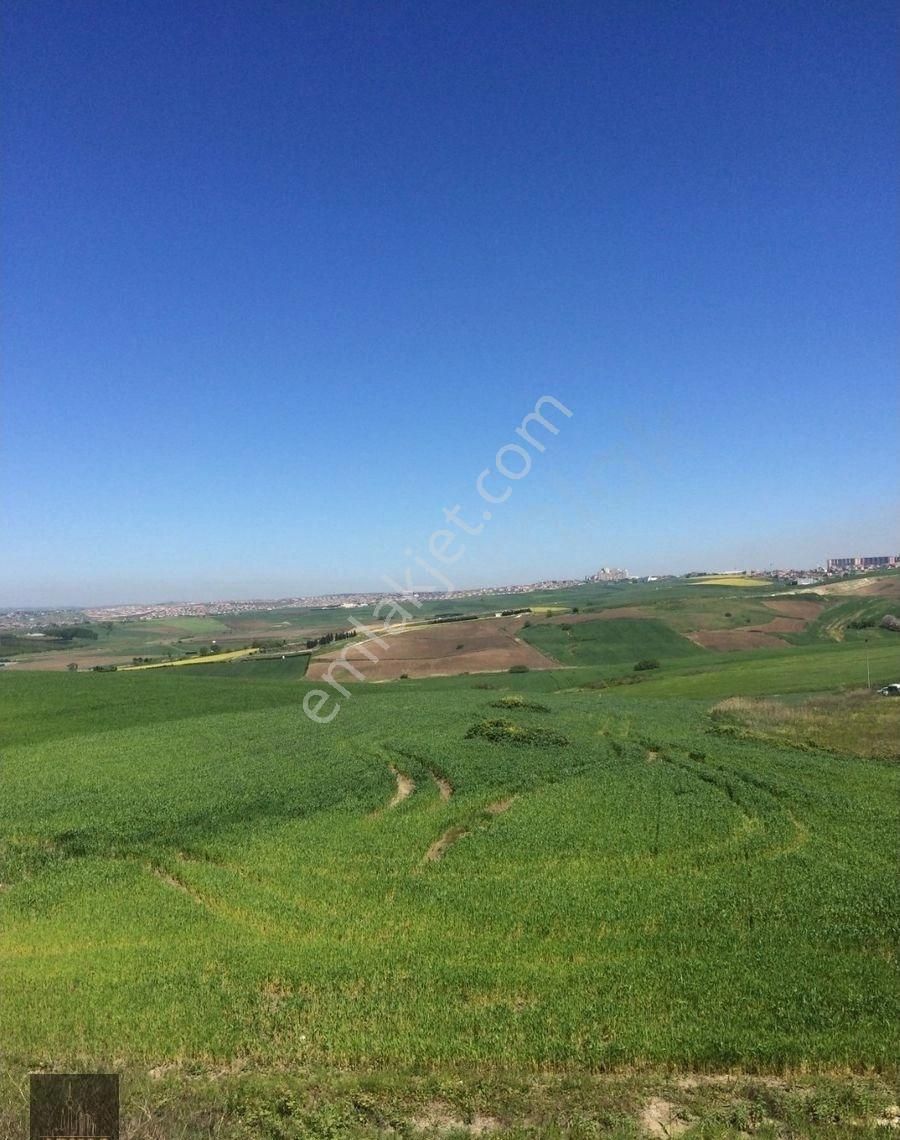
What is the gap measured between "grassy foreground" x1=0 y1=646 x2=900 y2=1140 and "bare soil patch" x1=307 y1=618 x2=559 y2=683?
157 ft

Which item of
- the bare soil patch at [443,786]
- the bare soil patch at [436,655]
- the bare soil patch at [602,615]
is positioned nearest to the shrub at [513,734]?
the bare soil patch at [443,786]

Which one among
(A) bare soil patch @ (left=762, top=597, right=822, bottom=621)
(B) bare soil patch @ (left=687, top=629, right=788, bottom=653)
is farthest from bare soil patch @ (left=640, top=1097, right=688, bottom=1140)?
(A) bare soil patch @ (left=762, top=597, right=822, bottom=621)

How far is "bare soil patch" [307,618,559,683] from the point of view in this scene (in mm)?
77375

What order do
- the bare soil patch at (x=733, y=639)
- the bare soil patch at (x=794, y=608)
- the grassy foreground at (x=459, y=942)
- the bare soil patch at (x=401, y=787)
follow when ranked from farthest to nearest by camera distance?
the bare soil patch at (x=794, y=608) < the bare soil patch at (x=733, y=639) < the bare soil patch at (x=401, y=787) < the grassy foreground at (x=459, y=942)

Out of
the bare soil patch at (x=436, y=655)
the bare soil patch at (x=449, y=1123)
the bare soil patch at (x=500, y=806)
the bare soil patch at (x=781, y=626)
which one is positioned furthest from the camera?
the bare soil patch at (x=781, y=626)

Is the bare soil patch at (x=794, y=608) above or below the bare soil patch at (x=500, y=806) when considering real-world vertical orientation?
above

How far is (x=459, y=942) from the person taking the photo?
43.0 ft

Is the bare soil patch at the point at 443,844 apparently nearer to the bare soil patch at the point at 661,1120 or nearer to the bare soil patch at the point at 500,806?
the bare soil patch at the point at 500,806

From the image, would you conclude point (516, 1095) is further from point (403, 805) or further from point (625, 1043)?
point (403, 805)

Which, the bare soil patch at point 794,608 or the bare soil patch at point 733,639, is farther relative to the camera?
the bare soil patch at point 794,608

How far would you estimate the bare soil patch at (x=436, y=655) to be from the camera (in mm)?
77375

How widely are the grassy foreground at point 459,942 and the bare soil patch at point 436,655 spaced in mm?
47805

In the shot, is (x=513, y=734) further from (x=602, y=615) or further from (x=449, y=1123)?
(x=602, y=615)

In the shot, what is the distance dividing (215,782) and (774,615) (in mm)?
97998
